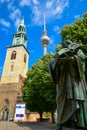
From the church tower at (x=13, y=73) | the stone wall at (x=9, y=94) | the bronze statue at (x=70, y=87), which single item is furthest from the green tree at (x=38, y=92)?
the stone wall at (x=9, y=94)

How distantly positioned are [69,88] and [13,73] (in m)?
54.9

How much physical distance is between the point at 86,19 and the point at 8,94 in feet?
133

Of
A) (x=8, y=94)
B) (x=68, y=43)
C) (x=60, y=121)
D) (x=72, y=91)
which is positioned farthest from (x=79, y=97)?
(x=8, y=94)

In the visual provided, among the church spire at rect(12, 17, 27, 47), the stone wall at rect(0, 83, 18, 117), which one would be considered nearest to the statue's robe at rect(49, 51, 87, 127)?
the stone wall at rect(0, 83, 18, 117)

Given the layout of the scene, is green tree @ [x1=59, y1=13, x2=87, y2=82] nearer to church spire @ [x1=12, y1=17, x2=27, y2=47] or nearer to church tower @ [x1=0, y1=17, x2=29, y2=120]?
church tower @ [x1=0, y1=17, x2=29, y2=120]

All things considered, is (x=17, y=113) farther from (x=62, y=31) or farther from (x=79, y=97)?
(x=62, y=31)

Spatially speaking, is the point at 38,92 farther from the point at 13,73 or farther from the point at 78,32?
the point at 13,73

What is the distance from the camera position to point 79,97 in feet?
13.4

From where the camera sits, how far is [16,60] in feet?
200

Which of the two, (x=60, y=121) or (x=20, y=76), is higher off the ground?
(x=20, y=76)

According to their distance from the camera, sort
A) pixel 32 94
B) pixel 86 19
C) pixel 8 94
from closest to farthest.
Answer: pixel 86 19 < pixel 32 94 < pixel 8 94

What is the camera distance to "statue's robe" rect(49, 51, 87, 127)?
4047 mm

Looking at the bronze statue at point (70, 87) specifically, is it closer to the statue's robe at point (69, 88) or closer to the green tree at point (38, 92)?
the statue's robe at point (69, 88)

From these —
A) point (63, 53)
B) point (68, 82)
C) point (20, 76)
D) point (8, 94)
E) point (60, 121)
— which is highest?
point (20, 76)
